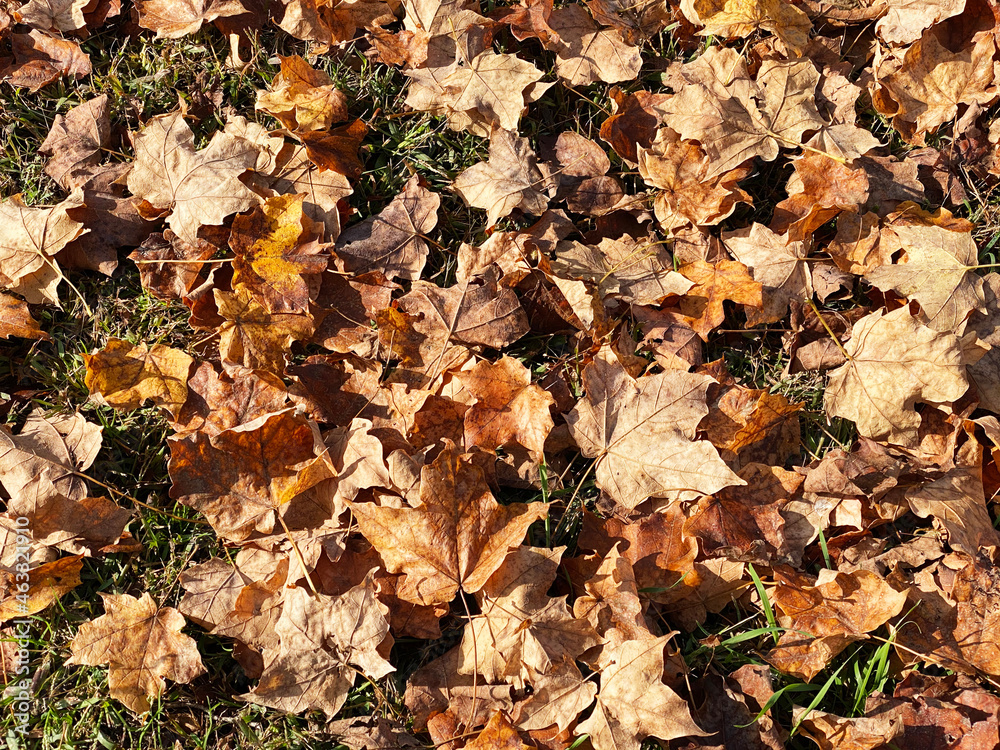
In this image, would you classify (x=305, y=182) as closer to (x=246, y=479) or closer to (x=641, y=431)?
(x=246, y=479)

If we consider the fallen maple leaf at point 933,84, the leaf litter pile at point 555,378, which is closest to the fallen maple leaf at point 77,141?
the leaf litter pile at point 555,378

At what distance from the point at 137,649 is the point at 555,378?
142cm

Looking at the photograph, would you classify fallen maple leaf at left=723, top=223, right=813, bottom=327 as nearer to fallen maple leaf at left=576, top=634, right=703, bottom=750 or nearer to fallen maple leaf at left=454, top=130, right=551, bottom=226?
fallen maple leaf at left=454, top=130, right=551, bottom=226

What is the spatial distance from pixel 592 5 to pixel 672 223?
36.0 inches

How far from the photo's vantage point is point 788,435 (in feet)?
7.49

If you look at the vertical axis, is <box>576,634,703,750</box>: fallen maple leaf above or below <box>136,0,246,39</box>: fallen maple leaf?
below

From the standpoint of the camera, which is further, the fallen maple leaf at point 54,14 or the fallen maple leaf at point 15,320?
the fallen maple leaf at point 54,14

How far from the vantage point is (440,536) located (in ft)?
6.37

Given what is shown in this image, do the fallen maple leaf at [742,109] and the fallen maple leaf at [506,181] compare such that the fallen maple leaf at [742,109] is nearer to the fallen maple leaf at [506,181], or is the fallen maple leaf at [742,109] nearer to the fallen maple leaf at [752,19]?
the fallen maple leaf at [752,19]

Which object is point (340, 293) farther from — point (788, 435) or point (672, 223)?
point (788, 435)

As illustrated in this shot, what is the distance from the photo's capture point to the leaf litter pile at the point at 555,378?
6.43ft

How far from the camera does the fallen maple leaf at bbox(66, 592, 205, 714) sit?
1999 millimetres

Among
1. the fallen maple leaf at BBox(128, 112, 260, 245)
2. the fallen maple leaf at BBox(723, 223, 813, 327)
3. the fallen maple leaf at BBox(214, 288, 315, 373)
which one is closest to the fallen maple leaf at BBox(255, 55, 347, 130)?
the fallen maple leaf at BBox(128, 112, 260, 245)

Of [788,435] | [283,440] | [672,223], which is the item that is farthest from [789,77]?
[283,440]
